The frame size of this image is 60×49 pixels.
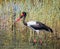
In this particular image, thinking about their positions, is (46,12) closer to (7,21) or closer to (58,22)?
(58,22)

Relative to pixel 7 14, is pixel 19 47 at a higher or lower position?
lower

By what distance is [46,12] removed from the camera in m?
3.24

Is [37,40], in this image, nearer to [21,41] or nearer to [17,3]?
[21,41]

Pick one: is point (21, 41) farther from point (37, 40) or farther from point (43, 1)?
point (43, 1)

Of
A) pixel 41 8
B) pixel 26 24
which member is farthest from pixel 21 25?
pixel 41 8

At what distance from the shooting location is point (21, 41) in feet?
10.5

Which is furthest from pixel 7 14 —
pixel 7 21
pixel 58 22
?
pixel 58 22

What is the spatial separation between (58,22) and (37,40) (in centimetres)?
30

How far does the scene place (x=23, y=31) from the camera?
127 inches

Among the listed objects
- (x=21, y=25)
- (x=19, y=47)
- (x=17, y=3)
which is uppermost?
(x=17, y=3)

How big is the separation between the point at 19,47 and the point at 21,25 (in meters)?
0.24

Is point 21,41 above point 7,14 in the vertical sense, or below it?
below

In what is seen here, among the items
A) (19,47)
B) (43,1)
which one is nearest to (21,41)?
(19,47)

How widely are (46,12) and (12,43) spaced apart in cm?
50
